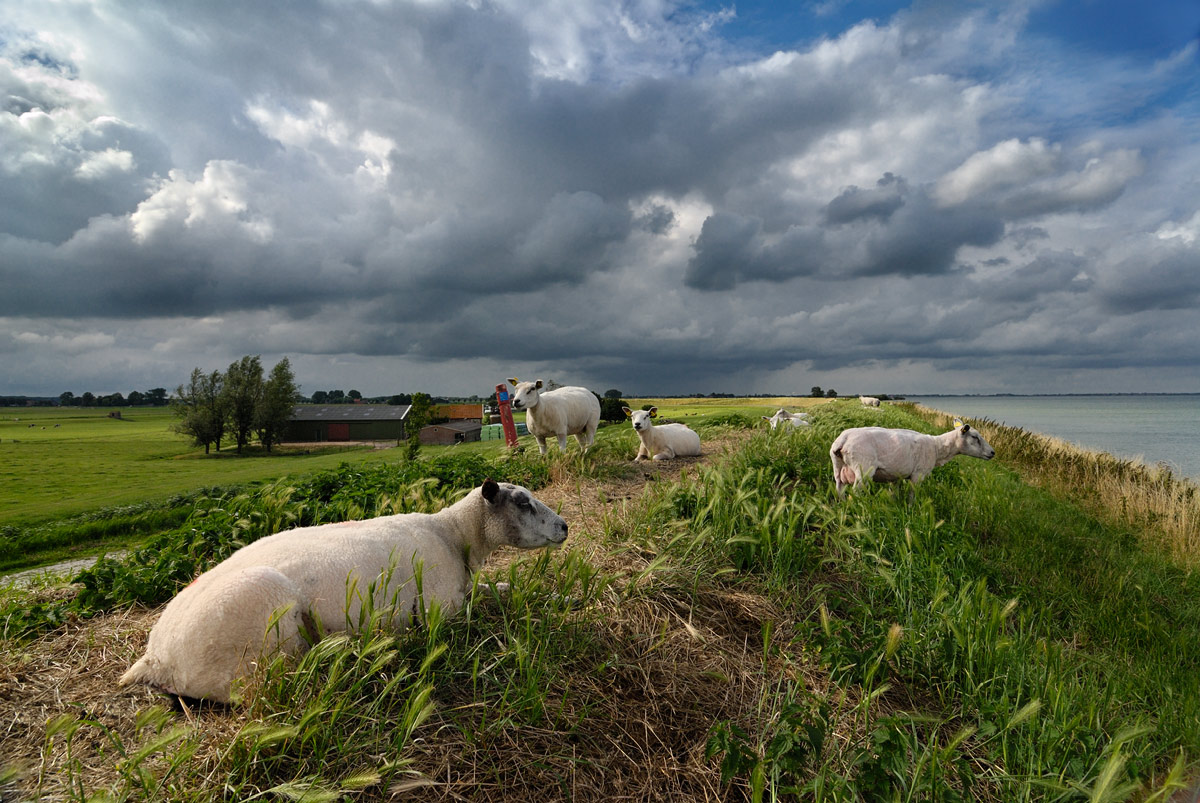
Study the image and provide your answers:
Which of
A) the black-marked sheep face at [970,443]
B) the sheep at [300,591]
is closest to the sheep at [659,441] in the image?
the black-marked sheep face at [970,443]

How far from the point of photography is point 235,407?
67000 mm

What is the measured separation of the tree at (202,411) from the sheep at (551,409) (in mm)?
68276

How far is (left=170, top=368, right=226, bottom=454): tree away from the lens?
6506 cm

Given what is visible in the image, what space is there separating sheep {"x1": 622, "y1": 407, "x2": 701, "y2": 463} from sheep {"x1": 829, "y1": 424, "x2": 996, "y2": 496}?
17.3ft

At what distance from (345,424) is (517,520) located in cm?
8033

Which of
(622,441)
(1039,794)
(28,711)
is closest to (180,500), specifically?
(622,441)

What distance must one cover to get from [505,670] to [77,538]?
14887 millimetres

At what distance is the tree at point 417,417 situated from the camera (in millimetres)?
12053

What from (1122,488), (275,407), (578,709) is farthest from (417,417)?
(275,407)

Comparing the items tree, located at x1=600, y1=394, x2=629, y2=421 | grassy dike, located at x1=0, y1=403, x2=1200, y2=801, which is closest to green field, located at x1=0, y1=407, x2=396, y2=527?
grassy dike, located at x1=0, y1=403, x2=1200, y2=801

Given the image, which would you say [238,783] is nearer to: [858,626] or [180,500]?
[858,626]

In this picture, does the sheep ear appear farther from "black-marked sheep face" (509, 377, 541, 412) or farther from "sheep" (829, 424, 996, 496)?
"black-marked sheep face" (509, 377, 541, 412)

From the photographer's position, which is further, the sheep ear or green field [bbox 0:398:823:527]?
green field [bbox 0:398:823:527]

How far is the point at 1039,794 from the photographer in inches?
116
